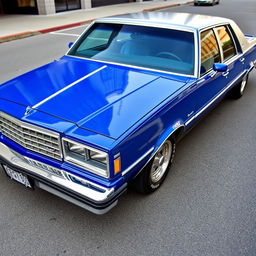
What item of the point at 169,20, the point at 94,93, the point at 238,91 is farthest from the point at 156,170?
the point at 238,91

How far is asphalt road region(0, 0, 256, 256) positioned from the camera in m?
2.43

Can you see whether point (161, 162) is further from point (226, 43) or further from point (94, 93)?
point (226, 43)

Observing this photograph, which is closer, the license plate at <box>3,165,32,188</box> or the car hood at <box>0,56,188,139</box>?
the car hood at <box>0,56,188,139</box>

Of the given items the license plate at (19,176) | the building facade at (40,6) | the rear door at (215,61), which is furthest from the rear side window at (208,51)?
the building facade at (40,6)

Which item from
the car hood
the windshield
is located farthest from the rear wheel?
the car hood

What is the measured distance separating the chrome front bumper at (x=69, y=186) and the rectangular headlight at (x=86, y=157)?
4.5 inches

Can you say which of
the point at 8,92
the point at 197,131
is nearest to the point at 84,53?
the point at 8,92

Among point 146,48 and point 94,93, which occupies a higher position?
point 146,48

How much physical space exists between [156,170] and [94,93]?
1087 millimetres

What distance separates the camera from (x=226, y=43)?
4.19 meters

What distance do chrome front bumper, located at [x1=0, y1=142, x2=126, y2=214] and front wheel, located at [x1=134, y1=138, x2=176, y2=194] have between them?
46 cm

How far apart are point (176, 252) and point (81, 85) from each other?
1.84 meters

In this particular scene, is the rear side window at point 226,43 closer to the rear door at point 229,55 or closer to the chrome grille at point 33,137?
the rear door at point 229,55

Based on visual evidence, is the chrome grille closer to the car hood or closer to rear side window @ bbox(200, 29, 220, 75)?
the car hood
